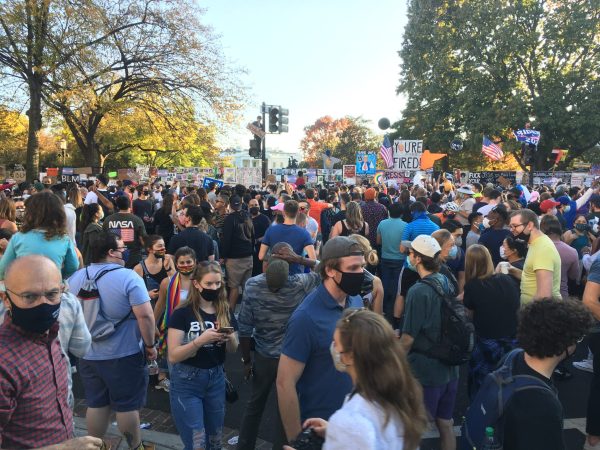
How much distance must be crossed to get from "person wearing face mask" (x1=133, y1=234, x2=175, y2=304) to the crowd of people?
2 centimetres

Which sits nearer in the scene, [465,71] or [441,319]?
[441,319]

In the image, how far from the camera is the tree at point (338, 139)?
56.9 meters

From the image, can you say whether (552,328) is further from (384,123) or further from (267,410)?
(384,123)

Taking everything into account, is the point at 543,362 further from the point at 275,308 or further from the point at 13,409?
the point at 13,409

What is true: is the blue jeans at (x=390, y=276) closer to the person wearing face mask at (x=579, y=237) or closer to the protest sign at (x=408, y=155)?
the person wearing face mask at (x=579, y=237)

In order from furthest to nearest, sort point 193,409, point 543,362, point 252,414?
point 252,414
point 193,409
point 543,362

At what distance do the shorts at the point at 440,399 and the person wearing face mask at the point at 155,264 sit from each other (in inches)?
113

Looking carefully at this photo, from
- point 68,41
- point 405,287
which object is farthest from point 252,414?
point 68,41

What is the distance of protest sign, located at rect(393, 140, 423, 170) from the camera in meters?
13.1

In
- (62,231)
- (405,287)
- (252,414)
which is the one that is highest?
(62,231)

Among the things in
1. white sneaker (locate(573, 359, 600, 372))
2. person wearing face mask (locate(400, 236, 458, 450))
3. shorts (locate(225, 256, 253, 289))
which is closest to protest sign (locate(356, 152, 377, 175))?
shorts (locate(225, 256, 253, 289))

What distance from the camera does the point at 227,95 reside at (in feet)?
70.6

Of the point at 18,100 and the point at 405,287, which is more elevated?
the point at 18,100

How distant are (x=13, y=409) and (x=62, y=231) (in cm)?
256
